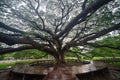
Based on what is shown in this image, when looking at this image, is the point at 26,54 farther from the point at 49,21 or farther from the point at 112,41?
the point at 112,41

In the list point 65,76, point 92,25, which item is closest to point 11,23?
point 92,25

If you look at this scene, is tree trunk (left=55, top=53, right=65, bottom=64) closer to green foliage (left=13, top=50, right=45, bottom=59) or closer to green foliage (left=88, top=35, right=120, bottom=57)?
green foliage (left=88, top=35, right=120, bottom=57)

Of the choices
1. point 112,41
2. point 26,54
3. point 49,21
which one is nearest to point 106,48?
point 112,41

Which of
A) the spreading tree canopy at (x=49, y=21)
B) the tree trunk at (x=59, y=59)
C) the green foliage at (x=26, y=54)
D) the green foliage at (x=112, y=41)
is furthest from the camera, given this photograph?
the green foliage at (x=26, y=54)

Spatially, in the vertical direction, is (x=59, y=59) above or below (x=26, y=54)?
below

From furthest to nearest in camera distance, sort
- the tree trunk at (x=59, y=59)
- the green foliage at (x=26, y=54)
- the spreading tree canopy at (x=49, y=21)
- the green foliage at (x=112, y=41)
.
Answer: the green foliage at (x=26, y=54), the green foliage at (x=112, y=41), the tree trunk at (x=59, y=59), the spreading tree canopy at (x=49, y=21)

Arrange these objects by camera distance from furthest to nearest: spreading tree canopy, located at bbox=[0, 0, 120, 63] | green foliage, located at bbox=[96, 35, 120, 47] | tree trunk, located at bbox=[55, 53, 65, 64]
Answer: green foliage, located at bbox=[96, 35, 120, 47] < tree trunk, located at bbox=[55, 53, 65, 64] < spreading tree canopy, located at bbox=[0, 0, 120, 63]

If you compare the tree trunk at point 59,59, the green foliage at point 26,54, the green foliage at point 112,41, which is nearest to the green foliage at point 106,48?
the green foliage at point 112,41

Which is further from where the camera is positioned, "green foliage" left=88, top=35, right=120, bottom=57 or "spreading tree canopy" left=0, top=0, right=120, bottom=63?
"green foliage" left=88, top=35, right=120, bottom=57

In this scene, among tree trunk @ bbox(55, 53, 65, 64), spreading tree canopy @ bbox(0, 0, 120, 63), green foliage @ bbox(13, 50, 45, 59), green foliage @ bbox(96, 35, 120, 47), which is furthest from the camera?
green foliage @ bbox(13, 50, 45, 59)

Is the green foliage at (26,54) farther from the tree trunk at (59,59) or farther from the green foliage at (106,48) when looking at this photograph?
the green foliage at (106,48)

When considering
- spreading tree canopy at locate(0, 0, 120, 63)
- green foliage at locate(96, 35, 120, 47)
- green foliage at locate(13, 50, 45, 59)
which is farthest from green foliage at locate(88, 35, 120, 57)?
green foliage at locate(13, 50, 45, 59)

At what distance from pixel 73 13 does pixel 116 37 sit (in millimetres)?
3134

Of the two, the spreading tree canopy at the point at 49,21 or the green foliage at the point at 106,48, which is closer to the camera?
the spreading tree canopy at the point at 49,21
